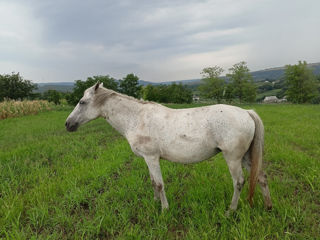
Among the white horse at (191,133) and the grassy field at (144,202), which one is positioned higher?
the white horse at (191,133)

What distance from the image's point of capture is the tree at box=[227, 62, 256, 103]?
1634 inches

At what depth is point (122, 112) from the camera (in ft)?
10.5

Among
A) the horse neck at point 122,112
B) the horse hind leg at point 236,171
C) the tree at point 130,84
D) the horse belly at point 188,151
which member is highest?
the tree at point 130,84

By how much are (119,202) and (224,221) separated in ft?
6.21

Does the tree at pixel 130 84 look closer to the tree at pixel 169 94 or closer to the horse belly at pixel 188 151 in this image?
the tree at pixel 169 94

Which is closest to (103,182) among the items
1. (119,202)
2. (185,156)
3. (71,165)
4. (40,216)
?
(119,202)

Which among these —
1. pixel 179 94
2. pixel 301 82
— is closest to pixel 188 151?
pixel 301 82

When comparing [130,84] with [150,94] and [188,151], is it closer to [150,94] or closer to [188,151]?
[150,94]

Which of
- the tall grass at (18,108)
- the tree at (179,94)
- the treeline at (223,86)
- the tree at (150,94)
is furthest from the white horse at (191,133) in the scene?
the tree at (150,94)

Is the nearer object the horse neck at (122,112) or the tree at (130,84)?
the horse neck at (122,112)

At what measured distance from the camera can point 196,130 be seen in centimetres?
261

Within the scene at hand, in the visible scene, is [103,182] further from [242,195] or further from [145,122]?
[242,195]

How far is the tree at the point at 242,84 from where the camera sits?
41.5 metres

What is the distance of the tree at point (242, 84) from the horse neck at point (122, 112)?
144ft
